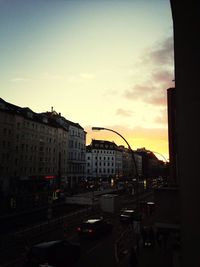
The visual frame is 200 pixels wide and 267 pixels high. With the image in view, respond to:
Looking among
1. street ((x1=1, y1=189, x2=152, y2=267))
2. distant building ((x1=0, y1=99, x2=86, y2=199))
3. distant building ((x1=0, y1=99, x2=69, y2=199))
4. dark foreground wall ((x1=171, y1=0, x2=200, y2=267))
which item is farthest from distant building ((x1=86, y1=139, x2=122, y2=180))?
dark foreground wall ((x1=171, y1=0, x2=200, y2=267))

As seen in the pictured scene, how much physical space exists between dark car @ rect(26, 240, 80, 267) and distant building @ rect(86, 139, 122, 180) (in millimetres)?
107991

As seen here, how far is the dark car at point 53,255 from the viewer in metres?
13.5

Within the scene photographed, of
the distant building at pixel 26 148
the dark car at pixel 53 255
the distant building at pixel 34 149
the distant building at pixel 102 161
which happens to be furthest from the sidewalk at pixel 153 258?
the distant building at pixel 102 161

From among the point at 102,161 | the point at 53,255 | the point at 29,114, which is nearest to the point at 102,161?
the point at 102,161

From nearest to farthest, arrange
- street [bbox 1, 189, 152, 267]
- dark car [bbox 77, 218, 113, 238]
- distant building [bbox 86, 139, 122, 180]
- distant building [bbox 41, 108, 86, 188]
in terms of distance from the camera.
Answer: street [bbox 1, 189, 152, 267] → dark car [bbox 77, 218, 113, 238] → distant building [bbox 41, 108, 86, 188] → distant building [bbox 86, 139, 122, 180]

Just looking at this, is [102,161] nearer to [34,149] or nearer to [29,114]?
[34,149]

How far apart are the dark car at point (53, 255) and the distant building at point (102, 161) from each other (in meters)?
108

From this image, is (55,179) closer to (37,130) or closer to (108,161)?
(37,130)

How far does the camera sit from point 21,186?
198 ft

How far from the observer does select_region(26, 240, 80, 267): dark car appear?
1353 centimetres

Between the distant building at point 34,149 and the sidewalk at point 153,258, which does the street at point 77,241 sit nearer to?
the sidewalk at point 153,258

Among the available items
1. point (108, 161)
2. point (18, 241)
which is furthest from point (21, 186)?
point (108, 161)

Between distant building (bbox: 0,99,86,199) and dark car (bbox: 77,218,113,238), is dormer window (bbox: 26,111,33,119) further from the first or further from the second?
dark car (bbox: 77,218,113,238)

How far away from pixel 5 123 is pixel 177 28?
56.4 metres
